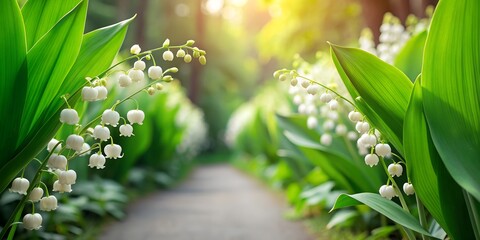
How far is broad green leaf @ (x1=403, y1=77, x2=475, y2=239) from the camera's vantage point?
7.04ft

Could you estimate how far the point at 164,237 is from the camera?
4785 millimetres

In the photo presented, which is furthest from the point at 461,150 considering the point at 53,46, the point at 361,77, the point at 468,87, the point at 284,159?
the point at 284,159

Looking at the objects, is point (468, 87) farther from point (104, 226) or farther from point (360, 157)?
point (104, 226)

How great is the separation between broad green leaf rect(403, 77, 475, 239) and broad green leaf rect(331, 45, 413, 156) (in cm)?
10

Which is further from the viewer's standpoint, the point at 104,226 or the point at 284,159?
the point at 284,159

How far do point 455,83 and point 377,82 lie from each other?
0.29 metres

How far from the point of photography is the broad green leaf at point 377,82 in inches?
86.4

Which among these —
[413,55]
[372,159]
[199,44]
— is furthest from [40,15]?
[199,44]

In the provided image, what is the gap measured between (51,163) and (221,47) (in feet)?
86.9

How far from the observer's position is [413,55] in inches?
129

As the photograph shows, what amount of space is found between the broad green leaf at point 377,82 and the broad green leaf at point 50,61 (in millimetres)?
999

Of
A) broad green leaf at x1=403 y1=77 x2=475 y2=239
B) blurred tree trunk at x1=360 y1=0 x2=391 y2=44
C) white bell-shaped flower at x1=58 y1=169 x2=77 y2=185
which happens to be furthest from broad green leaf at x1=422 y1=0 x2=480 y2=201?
blurred tree trunk at x1=360 y1=0 x2=391 y2=44

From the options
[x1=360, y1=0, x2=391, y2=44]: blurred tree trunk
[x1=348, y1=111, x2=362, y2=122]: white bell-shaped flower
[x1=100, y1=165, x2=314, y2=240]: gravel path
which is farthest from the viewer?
[x1=360, y1=0, x2=391, y2=44]: blurred tree trunk

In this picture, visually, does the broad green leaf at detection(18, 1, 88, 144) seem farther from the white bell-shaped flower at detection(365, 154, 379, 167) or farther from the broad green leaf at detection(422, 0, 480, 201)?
the broad green leaf at detection(422, 0, 480, 201)
